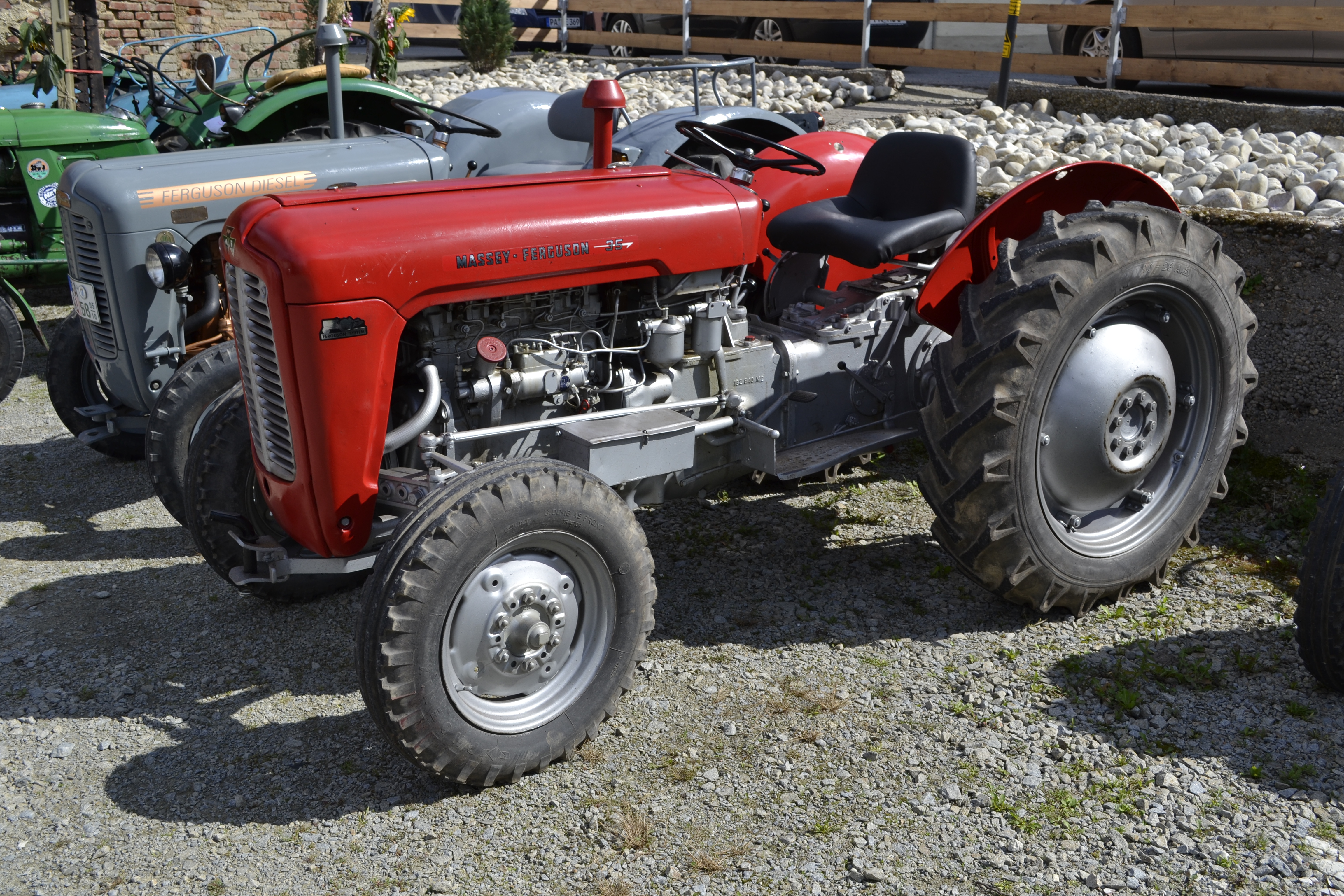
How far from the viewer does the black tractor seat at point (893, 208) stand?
3744mm

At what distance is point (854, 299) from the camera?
4043 mm

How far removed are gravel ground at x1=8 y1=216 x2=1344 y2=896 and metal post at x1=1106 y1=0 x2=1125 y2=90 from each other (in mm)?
6341

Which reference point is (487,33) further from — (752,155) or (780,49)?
(752,155)

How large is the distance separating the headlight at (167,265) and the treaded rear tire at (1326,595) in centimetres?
377

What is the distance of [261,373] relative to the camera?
9.71ft

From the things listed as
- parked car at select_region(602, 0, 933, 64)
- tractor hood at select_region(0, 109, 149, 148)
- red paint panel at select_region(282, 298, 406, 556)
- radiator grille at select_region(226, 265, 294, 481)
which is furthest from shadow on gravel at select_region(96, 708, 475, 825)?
parked car at select_region(602, 0, 933, 64)

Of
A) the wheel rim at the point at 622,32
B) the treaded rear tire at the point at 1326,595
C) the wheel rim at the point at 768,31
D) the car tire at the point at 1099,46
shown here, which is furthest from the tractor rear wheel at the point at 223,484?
the wheel rim at the point at 622,32

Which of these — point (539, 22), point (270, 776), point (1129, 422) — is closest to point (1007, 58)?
point (1129, 422)

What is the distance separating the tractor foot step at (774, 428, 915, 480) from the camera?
11.6 feet

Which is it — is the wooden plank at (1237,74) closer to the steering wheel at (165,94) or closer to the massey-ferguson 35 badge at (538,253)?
the steering wheel at (165,94)

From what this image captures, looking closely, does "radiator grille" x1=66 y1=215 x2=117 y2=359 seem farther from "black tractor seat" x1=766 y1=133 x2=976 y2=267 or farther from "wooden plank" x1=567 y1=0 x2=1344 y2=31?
"wooden plank" x1=567 y1=0 x2=1344 y2=31

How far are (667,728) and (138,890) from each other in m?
1.25

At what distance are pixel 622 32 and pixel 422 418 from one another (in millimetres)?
12978

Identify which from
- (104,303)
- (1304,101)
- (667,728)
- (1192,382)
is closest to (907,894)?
(667,728)
